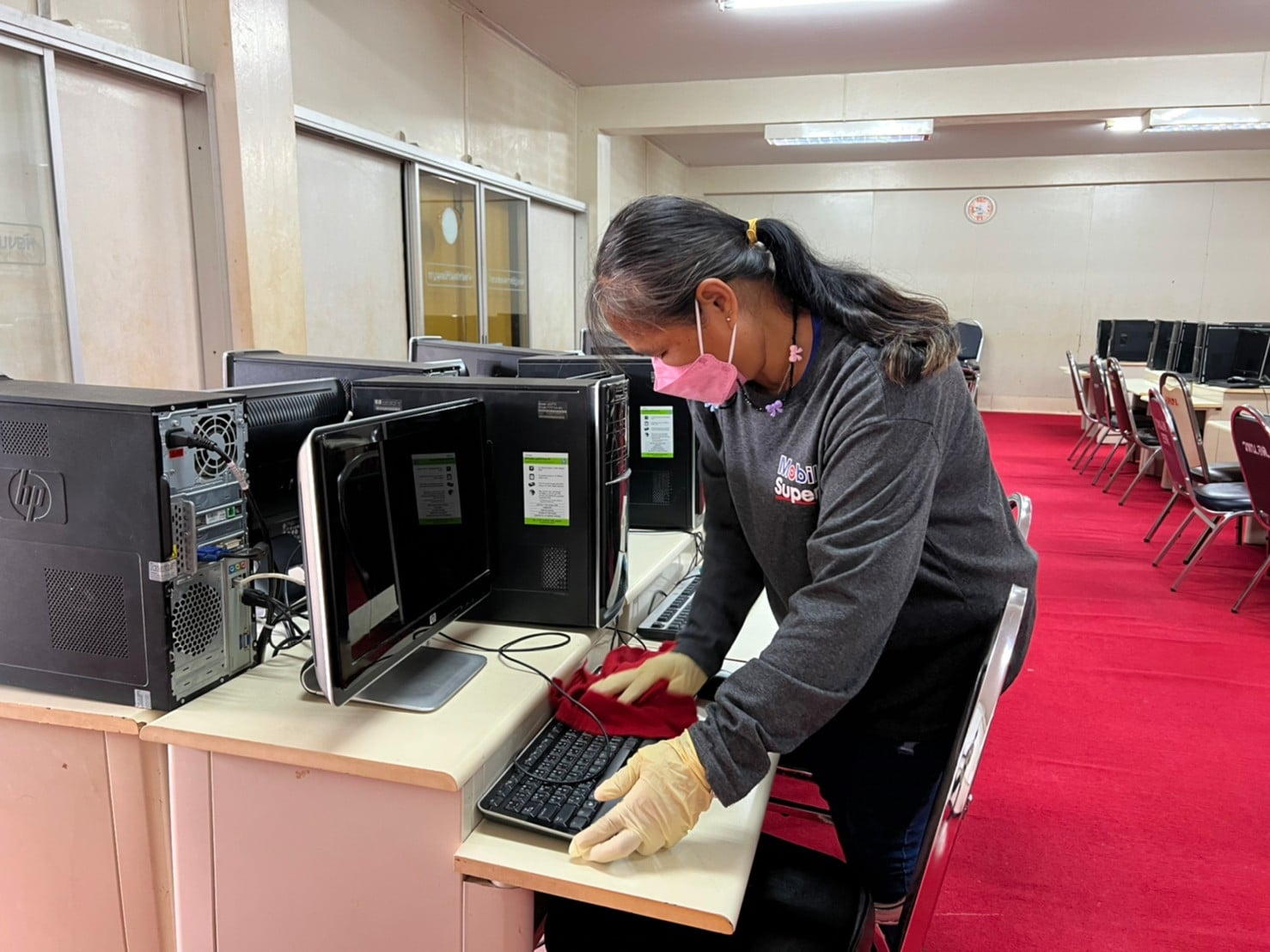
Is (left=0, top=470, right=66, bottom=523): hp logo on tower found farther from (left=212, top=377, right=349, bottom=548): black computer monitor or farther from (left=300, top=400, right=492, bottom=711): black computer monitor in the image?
(left=300, top=400, right=492, bottom=711): black computer monitor

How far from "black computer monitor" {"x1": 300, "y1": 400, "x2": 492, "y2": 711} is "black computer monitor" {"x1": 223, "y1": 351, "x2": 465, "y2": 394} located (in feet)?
1.45

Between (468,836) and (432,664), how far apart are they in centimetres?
33

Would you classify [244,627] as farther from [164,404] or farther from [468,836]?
[468,836]

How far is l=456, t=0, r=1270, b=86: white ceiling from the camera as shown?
500cm

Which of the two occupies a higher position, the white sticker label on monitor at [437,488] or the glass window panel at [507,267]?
the glass window panel at [507,267]

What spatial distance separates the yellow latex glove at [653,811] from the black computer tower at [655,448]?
123cm

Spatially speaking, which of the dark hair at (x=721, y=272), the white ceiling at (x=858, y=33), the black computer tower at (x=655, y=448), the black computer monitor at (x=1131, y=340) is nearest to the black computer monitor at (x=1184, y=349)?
the black computer monitor at (x=1131, y=340)

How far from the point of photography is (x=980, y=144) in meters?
9.11

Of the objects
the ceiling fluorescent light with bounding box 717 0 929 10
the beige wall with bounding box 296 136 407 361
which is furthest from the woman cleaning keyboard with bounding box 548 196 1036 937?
the ceiling fluorescent light with bounding box 717 0 929 10

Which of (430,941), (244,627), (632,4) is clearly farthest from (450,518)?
(632,4)

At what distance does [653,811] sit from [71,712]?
0.83 meters

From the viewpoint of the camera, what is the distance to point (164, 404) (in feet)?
3.86

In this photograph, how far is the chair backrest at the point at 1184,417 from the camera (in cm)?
425

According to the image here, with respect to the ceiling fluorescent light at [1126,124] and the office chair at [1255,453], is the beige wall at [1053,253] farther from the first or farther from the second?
the office chair at [1255,453]
